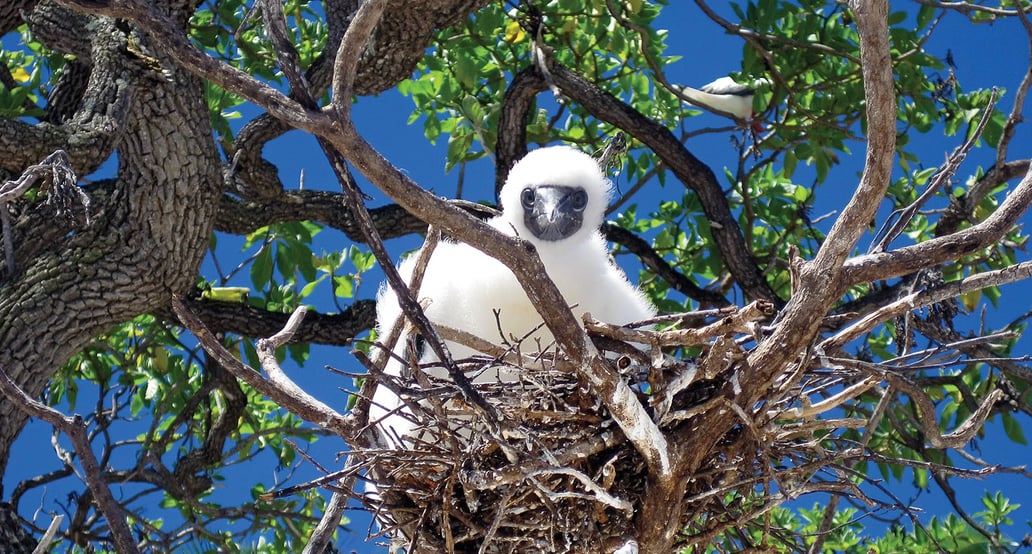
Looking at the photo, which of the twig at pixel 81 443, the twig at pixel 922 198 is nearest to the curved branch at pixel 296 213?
the twig at pixel 81 443

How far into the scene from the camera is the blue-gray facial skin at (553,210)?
170 inches

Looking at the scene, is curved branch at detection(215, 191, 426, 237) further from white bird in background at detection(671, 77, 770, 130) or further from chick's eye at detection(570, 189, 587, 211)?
white bird in background at detection(671, 77, 770, 130)

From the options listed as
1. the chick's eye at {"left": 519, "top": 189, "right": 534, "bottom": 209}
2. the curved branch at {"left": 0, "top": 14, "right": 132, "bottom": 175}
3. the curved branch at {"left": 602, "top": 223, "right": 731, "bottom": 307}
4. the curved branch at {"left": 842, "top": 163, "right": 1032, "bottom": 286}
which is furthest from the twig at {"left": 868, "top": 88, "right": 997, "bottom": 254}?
the curved branch at {"left": 0, "top": 14, "right": 132, "bottom": 175}

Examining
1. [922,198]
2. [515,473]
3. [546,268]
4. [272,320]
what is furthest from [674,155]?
[515,473]

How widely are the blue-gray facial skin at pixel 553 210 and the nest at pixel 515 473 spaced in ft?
4.30

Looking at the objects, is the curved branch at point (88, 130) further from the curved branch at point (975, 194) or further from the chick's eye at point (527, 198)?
the curved branch at point (975, 194)

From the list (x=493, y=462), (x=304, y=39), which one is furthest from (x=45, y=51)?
(x=493, y=462)

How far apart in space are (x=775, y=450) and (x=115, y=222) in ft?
8.69

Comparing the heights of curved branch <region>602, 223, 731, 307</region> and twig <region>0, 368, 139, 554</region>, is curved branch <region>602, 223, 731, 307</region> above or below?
above

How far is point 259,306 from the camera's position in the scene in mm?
5773

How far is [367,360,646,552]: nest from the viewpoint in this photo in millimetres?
2834

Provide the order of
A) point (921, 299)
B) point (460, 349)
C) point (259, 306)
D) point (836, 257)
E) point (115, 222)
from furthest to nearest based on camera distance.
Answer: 1. point (259, 306)
2. point (115, 222)
3. point (460, 349)
4. point (921, 299)
5. point (836, 257)

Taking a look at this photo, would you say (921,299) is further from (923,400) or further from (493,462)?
(493,462)

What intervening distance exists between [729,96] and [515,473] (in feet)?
15.5
